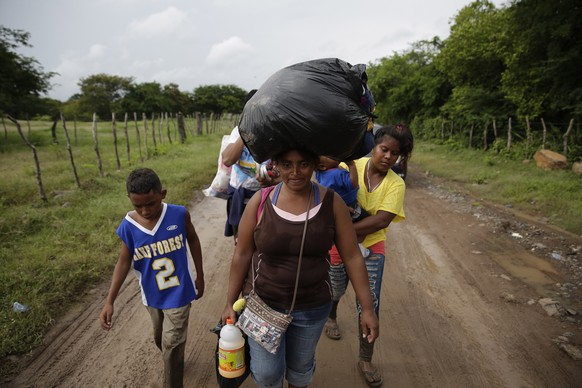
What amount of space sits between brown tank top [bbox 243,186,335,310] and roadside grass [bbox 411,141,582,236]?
551 centimetres

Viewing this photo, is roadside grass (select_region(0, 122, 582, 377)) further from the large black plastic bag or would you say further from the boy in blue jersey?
the large black plastic bag

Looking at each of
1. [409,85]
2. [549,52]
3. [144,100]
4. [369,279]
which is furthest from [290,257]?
[144,100]

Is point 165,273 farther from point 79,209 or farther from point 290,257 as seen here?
point 79,209

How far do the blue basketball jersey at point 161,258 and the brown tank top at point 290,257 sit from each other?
0.69 meters

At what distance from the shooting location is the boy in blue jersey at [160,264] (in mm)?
2064

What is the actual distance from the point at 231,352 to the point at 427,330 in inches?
84.5

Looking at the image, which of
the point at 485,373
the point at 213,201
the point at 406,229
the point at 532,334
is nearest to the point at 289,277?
the point at 485,373

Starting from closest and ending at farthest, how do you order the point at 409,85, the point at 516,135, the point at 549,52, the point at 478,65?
1. the point at 549,52
2. the point at 516,135
3. the point at 478,65
4. the point at 409,85

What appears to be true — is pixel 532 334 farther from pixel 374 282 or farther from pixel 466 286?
pixel 374 282

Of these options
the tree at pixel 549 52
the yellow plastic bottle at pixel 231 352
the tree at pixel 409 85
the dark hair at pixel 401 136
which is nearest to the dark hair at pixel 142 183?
the yellow plastic bottle at pixel 231 352

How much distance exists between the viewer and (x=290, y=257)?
5.26 ft

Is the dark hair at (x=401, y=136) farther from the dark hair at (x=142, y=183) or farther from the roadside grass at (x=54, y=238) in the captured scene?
the roadside grass at (x=54, y=238)

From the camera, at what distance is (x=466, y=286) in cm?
388

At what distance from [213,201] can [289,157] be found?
226 inches
